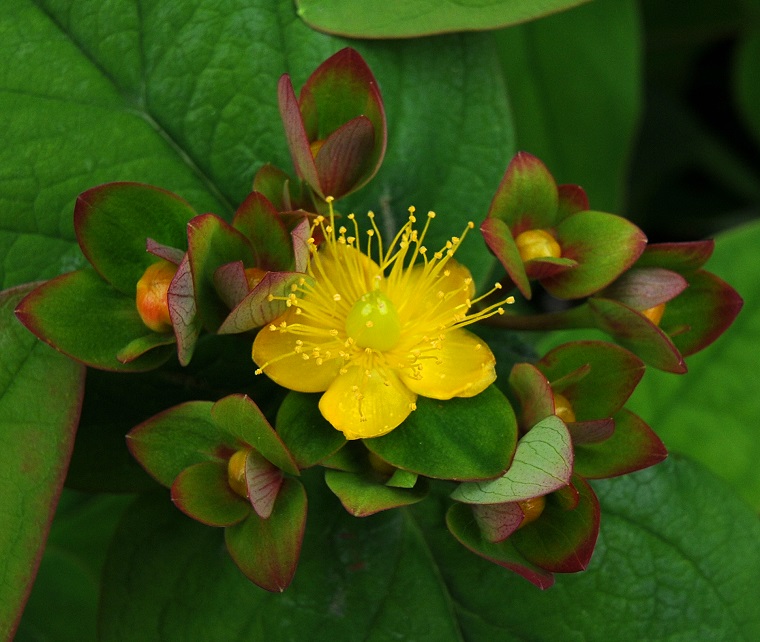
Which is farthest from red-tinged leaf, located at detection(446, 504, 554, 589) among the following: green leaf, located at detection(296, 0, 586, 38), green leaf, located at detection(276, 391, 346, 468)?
green leaf, located at detection(296, 0, 586, 38)

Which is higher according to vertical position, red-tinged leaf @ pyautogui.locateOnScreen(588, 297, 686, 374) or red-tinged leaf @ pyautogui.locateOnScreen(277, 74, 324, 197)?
red-tinged leaf @ pyautogui.locateOnScreen(277, 74, 324, 197)

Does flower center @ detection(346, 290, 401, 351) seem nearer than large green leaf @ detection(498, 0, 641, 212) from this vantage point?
Yes

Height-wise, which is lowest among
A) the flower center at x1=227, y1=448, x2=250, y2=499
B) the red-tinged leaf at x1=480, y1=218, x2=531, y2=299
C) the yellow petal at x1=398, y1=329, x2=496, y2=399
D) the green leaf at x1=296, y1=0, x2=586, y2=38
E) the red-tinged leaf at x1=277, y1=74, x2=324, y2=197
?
the flower center at x1=227, y1=448, x2=250, y2=499

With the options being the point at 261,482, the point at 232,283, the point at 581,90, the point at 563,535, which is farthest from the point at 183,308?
the point at 581,90

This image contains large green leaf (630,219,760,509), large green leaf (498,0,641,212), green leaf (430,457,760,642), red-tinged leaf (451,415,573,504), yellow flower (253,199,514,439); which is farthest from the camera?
large green leaf (498,0,641,212)

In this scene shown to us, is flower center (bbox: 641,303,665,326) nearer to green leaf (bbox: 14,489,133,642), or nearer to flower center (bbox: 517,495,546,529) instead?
flower center (bbox: 517,495,546,529)

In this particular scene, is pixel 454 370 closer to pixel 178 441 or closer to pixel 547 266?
pixel 547 266

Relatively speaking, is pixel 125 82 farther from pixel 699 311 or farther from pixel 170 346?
pixel 699 311
